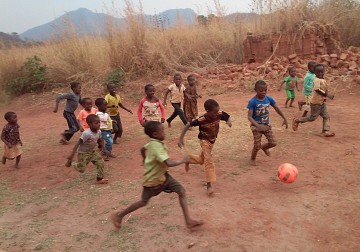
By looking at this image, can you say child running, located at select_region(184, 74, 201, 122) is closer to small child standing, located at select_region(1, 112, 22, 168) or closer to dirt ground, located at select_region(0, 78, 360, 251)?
dirt ground, located at select_region(0, 78, 360, 251)

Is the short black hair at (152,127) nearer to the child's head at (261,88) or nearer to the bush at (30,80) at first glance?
the child's head at (261,88)

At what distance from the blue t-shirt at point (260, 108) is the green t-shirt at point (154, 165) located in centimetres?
185

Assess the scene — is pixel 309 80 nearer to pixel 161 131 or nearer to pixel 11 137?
pixel 161 131

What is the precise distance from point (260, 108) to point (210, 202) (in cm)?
155

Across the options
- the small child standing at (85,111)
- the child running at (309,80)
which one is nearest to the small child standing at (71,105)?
the small child standing at (85,111)

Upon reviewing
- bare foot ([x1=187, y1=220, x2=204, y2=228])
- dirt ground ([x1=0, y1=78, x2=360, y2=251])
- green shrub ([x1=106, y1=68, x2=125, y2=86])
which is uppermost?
green shrub ([x1=106, y1=68, x2=125, y2=86])

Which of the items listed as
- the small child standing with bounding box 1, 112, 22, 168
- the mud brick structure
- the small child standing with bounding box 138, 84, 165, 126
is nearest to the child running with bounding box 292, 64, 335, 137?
the small child standing with bounding box 138, 84, 165, 126

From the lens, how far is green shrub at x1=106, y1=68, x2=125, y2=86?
12.4 meters

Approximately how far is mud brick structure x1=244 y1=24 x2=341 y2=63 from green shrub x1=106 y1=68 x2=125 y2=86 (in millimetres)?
4649

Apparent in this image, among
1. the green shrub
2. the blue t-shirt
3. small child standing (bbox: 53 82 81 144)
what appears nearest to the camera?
the blue t-shirt

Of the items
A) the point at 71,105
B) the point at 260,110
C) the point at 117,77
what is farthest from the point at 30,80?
the point at 260,110

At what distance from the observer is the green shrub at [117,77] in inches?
487

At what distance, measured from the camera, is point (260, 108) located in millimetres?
5105

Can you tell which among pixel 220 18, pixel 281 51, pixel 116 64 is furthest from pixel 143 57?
pixel 281 51
